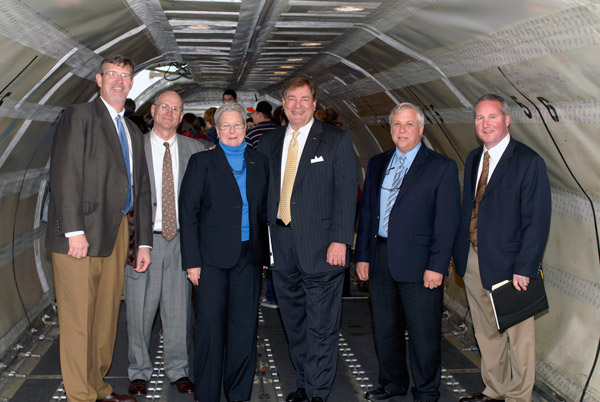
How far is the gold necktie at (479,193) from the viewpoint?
160 inches

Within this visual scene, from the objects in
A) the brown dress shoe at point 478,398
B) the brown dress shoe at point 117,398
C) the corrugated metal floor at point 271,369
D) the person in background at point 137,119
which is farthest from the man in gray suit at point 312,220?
the person in background at point 137,119

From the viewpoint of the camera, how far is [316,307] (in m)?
4.15

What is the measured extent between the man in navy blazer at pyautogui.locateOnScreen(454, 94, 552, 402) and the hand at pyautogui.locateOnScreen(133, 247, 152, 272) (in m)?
2.15

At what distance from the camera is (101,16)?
394 centimetres

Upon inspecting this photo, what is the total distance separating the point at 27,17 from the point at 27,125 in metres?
1.64

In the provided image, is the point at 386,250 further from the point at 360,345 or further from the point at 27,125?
the point at 27,125

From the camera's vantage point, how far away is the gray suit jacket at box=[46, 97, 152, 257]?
3639mm

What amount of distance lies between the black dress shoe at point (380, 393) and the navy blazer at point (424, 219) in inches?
36.0

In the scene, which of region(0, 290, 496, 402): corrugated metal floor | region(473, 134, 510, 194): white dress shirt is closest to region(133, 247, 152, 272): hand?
region(0, 290, 496, 402): corrugated metal floor

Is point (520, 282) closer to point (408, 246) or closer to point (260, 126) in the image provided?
point (408, 246)

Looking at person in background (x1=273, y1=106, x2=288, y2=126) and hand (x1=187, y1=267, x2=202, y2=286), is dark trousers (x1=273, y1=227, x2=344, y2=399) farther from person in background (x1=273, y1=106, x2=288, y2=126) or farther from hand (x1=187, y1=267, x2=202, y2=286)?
person in background (x1=273, y1=106, x2=288, y2=126)

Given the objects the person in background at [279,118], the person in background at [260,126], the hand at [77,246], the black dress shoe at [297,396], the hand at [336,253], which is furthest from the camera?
the person in background at [279,118]

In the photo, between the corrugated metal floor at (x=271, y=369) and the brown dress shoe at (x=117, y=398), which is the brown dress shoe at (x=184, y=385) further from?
the brown dress shoe at (x=117, y=398)

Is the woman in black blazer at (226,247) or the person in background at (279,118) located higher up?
the person in background at (279,118)
